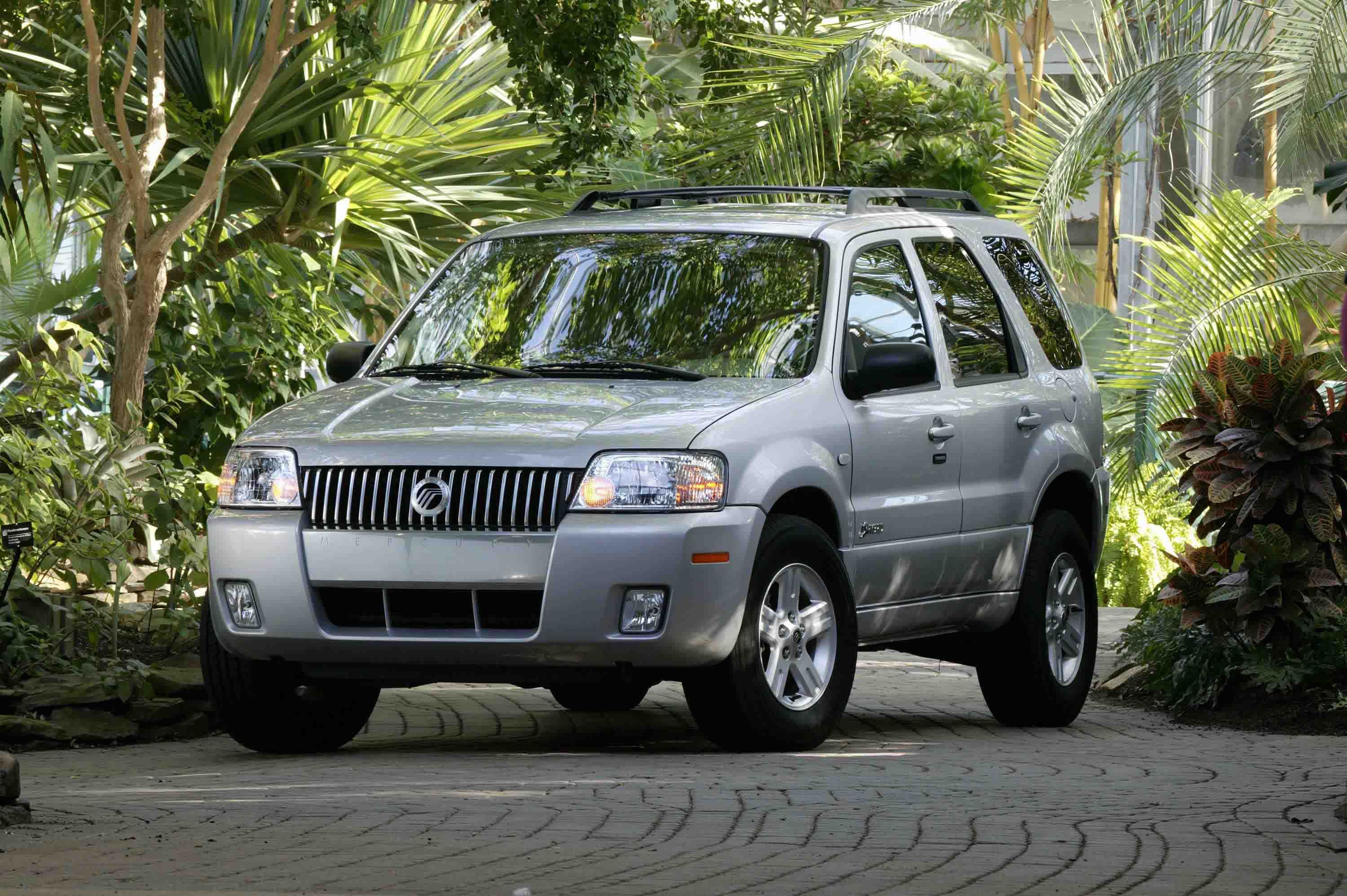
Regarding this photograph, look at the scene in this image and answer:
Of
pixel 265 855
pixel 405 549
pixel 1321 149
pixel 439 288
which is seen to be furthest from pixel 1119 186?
pixel 265 855

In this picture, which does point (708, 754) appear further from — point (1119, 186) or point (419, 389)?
point (1119, 186)

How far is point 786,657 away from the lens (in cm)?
780

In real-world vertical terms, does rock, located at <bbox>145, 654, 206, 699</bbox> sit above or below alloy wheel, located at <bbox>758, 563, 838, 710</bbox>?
below

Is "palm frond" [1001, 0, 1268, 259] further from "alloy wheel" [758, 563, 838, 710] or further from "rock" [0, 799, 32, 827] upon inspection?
"rock" [0, 799, 32, 827]

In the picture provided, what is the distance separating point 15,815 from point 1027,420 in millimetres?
4513

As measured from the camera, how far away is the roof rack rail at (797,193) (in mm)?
9023

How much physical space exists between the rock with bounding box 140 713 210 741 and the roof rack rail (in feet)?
8.46

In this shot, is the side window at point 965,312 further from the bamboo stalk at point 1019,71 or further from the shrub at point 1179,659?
the bamboo stalk at point 1019,71

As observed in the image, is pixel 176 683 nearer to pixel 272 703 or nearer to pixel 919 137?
pixel 272 703

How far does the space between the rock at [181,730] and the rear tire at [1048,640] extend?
10.5 ft

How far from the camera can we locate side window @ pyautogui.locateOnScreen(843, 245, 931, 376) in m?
8.38

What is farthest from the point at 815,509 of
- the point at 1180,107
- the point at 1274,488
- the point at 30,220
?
the point at 1180,107

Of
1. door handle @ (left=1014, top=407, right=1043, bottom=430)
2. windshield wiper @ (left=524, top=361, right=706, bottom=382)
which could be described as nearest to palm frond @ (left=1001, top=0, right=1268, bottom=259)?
door handle @ (left=1014, top=407, right=1043, bottom=430)

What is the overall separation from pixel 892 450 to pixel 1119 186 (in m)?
16.9
